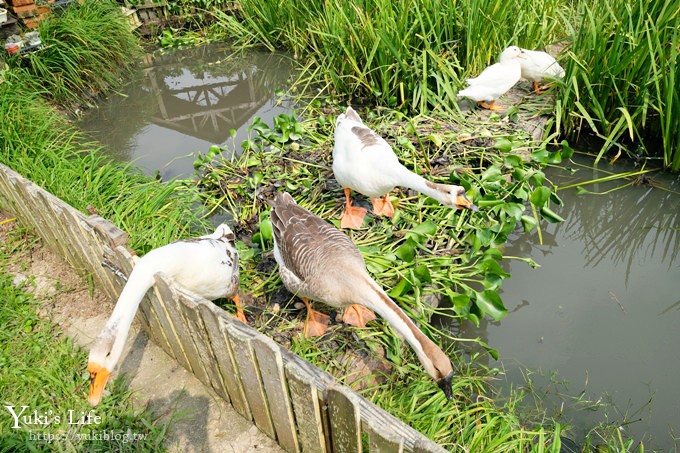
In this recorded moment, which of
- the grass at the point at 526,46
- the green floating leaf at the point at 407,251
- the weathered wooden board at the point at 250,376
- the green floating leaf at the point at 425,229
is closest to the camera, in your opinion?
the weathered wooden board at the point at 250,376

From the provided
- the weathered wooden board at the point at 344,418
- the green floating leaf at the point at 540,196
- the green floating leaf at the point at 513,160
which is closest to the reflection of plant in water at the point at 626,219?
the green floating leaf at the point at 513,160

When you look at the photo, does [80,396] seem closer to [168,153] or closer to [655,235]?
[168,153]

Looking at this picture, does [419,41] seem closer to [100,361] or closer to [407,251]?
[407,251]

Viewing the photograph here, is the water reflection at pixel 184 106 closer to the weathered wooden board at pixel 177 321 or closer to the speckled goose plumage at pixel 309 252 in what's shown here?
the speckled goose plumage at pixel 309 252

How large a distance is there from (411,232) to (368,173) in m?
0.54

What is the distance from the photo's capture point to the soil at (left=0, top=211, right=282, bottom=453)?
7.43 ft

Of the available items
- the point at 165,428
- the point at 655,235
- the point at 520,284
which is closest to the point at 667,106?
the point at 655,235

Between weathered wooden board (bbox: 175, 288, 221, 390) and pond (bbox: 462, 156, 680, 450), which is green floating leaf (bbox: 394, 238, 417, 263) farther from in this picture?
weathered wooden board (bbox: 175, 288, 221, 390)

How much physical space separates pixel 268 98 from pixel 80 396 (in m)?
4.91

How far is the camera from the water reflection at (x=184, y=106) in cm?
534

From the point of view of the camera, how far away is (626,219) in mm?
3898

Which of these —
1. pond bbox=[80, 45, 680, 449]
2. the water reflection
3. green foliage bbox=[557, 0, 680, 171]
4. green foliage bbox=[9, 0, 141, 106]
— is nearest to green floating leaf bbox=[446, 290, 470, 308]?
pond bbox=[80, 45, 680, 449]

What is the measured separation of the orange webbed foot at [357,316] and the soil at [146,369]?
86cm

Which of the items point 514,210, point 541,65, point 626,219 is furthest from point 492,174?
point 541,65
